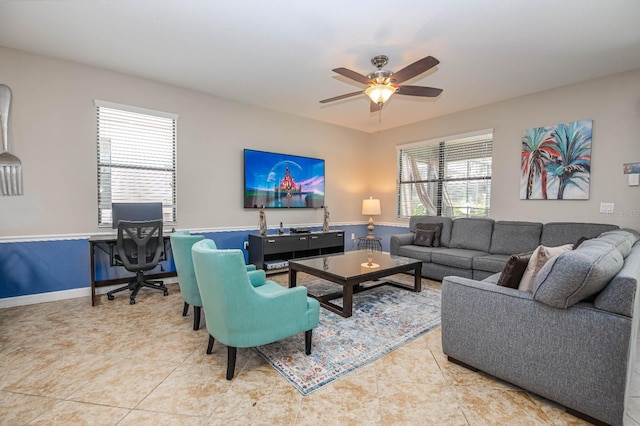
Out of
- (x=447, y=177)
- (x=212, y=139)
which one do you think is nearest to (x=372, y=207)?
(x=447, y=177)

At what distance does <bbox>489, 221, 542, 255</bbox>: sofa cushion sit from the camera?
3928 millimetres

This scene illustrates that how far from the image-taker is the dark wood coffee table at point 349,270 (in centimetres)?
289

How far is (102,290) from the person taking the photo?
3650 mm

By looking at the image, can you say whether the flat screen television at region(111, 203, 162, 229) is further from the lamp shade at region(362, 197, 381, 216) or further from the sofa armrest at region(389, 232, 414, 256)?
the lamp shade at region(362, 197, 381, 216)

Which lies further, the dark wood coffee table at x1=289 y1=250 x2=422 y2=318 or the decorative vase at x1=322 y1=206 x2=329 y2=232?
the decorative vase at x1=322 y1=206 x2=329 y2=232

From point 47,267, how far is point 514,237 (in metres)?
5.88

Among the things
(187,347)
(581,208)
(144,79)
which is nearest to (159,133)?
(144,79)

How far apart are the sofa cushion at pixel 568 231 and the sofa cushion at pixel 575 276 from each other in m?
2.38

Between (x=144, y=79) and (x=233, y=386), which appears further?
(x=144, y=79)

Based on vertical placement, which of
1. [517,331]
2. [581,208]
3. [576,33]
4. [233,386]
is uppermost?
[576,33]

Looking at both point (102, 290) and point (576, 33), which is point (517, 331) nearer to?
point (576, 33)

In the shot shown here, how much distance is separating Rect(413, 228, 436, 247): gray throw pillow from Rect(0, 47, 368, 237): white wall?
2078 mm

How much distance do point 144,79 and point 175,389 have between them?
149 inches

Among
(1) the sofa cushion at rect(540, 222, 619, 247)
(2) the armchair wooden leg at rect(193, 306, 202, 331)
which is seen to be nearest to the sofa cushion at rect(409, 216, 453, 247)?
(1) the sofa cushion at rect(540, 222, 619, 247)
